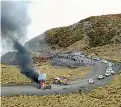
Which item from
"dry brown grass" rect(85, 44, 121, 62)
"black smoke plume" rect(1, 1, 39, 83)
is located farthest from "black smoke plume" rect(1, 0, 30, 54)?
"dry brown grass" rect(85, 44, 121, 62)

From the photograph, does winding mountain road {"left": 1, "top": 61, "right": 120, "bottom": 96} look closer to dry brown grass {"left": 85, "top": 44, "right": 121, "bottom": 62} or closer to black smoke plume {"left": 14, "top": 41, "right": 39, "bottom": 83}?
black smoke plume {"left": 14, "top": 41, "right": 39, "bottom": 83}

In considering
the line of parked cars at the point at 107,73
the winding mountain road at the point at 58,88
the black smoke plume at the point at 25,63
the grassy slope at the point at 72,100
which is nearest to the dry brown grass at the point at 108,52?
the line of parked cars at the point at 107,73

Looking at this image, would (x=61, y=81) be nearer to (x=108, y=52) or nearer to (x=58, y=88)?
(x=58, y=88)

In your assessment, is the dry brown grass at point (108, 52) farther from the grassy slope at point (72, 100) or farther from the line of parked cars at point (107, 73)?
the grassy slope at point (72, 100)

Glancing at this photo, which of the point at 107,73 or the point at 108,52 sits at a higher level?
the point at 108,52

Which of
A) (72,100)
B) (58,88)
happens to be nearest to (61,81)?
(58,88)
